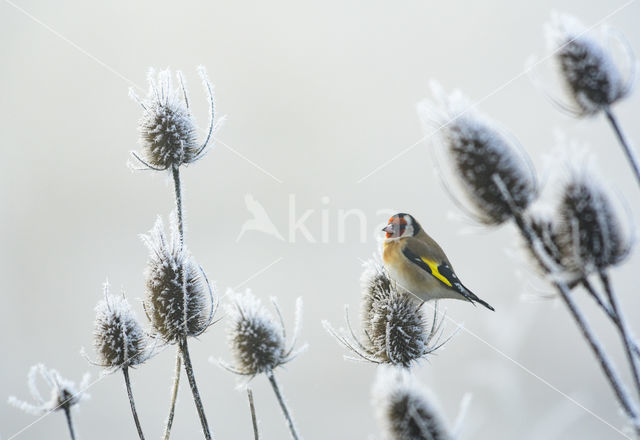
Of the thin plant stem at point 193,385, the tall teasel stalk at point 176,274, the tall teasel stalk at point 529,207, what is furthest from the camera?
the tall teasel stalk at point 176,274

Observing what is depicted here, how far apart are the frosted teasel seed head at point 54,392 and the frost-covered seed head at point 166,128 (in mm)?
1735

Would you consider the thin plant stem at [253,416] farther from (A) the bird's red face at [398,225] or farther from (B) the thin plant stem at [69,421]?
(A) the bird's red face at [398,225]

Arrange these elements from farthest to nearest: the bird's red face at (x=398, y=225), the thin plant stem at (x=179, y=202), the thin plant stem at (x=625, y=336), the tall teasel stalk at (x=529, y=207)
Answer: the bird's red face at (x=398, y=225) < the thin plant stem at (x=179, y=202) < the tall teasel stalk at (x=529, y=207) < the thin plant stem at (x=625, y=336)

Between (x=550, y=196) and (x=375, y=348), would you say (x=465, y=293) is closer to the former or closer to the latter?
(x=375, y=348)

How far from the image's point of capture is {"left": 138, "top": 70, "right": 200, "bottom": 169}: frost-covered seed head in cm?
502

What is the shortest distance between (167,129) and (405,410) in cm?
294

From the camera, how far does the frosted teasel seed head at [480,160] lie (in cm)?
312

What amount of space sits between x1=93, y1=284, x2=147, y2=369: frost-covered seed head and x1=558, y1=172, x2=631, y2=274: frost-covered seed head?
2762 mm

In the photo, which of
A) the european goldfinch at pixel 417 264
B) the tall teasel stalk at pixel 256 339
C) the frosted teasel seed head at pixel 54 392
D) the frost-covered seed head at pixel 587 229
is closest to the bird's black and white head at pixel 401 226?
the european goldfinch at pixel 417 264

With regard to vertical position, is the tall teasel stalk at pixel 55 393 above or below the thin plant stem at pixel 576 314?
above

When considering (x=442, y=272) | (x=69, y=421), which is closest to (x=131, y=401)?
(x=69, y=421)

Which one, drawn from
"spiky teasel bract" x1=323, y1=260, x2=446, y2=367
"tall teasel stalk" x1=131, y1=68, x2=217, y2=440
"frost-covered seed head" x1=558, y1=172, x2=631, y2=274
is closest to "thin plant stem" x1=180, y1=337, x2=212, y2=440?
"tall teasel stalk" x1=131, y1=68, x2=217, y2=440

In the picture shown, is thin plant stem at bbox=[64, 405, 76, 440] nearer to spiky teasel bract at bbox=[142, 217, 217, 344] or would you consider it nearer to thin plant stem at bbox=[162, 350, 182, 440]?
thin plant stem at bbox=[162, 350, 182, 440]

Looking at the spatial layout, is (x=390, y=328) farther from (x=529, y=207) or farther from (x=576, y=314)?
(x=576, y=314)
